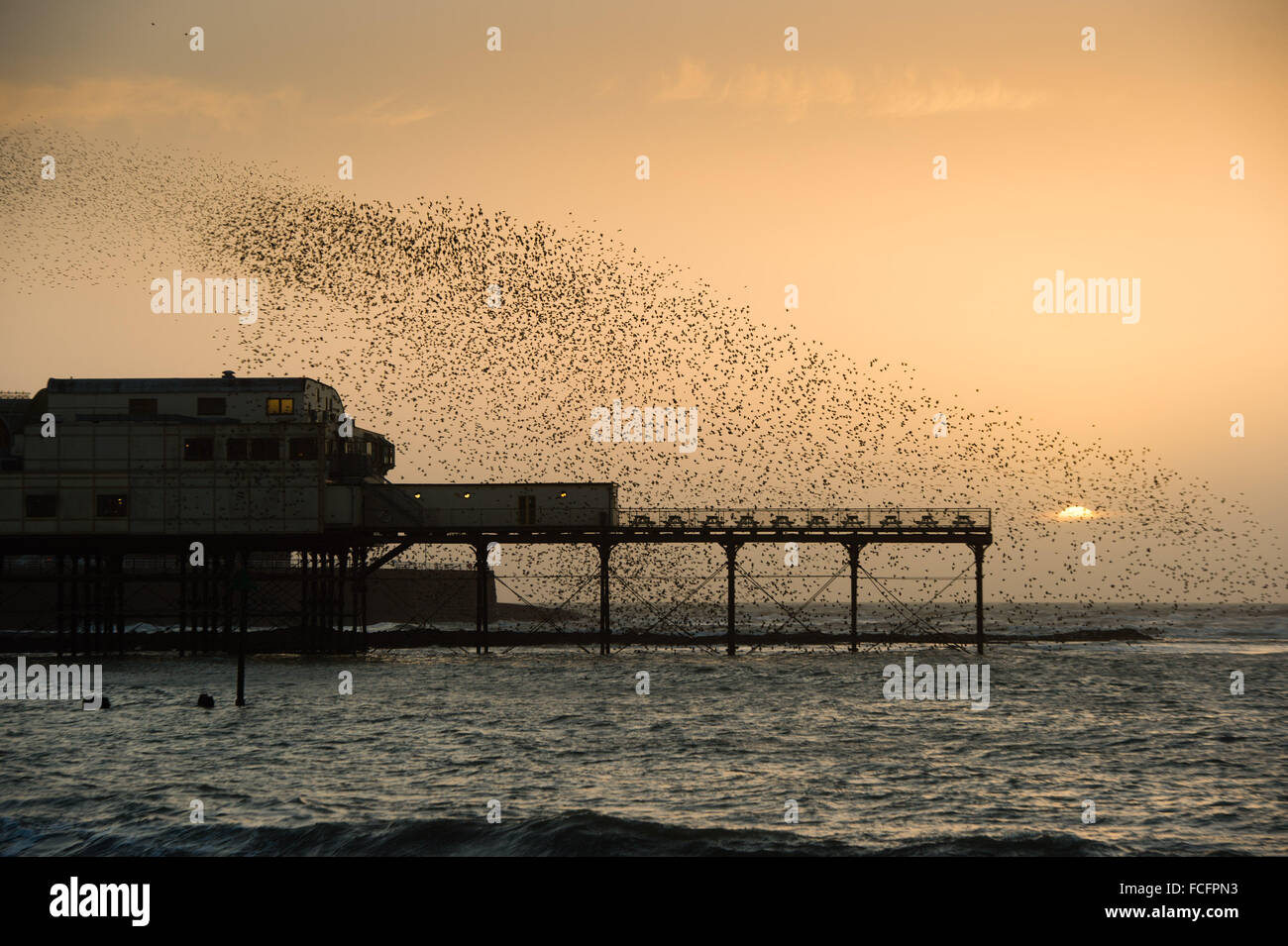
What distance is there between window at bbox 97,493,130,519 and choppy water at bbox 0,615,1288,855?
25.6ft

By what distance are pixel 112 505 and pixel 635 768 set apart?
123 ft

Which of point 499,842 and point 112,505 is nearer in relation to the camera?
point 499,842

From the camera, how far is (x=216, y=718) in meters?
39.6

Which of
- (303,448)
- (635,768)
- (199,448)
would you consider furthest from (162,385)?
(635,768)

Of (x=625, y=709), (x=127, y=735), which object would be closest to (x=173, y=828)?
(x=127, y=735)

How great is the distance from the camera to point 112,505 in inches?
2265

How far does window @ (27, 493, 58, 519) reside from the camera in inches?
2266

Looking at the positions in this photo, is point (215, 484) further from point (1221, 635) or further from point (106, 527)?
point (1221, 635)

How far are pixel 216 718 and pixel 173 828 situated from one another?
53.7 ft

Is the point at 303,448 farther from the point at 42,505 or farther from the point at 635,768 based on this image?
the point at 635,768

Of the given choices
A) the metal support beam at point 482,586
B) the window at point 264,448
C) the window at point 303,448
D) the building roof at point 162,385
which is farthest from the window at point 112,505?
the metal support beam at point 482,586

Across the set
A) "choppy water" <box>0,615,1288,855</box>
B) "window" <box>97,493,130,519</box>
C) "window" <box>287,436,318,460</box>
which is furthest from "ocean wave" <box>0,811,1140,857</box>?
"window" <box>97,493,130,519</box>

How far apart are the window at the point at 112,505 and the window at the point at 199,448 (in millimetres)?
3646
